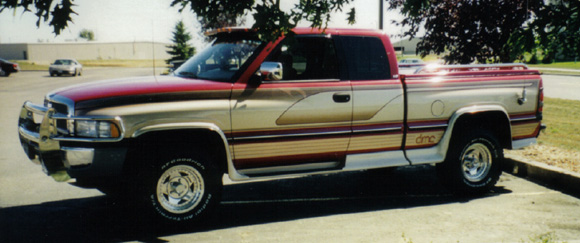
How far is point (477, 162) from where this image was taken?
21.8ft

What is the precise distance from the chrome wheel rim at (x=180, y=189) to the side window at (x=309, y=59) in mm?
1375

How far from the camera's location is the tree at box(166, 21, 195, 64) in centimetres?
5556

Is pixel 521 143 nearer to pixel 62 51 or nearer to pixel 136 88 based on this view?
pixel 136 88

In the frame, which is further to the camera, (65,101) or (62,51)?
(62,51)

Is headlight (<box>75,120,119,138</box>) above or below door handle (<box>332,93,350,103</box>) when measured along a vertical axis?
below

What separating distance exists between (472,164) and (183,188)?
3610 millimetres

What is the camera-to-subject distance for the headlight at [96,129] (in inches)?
184

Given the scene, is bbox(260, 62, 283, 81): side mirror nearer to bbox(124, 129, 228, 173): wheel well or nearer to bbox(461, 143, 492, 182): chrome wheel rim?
bbox(124, 129, 228, 173): wheel well

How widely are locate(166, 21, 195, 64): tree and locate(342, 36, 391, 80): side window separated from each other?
48.5 m

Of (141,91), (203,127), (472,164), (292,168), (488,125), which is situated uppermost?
(141,91)

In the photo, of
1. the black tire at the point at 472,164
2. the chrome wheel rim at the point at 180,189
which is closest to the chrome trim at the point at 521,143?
the black tire at the point at 472,164

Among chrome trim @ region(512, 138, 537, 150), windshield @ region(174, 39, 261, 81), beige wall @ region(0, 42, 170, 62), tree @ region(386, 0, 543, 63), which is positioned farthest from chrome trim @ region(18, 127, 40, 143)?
beige wall @ region(0, 42, 170, 62)

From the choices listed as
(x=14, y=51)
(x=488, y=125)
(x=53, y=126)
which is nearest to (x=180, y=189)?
(x=53, y=126)

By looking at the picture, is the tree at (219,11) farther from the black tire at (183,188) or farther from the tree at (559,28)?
the tree at (559,28)
